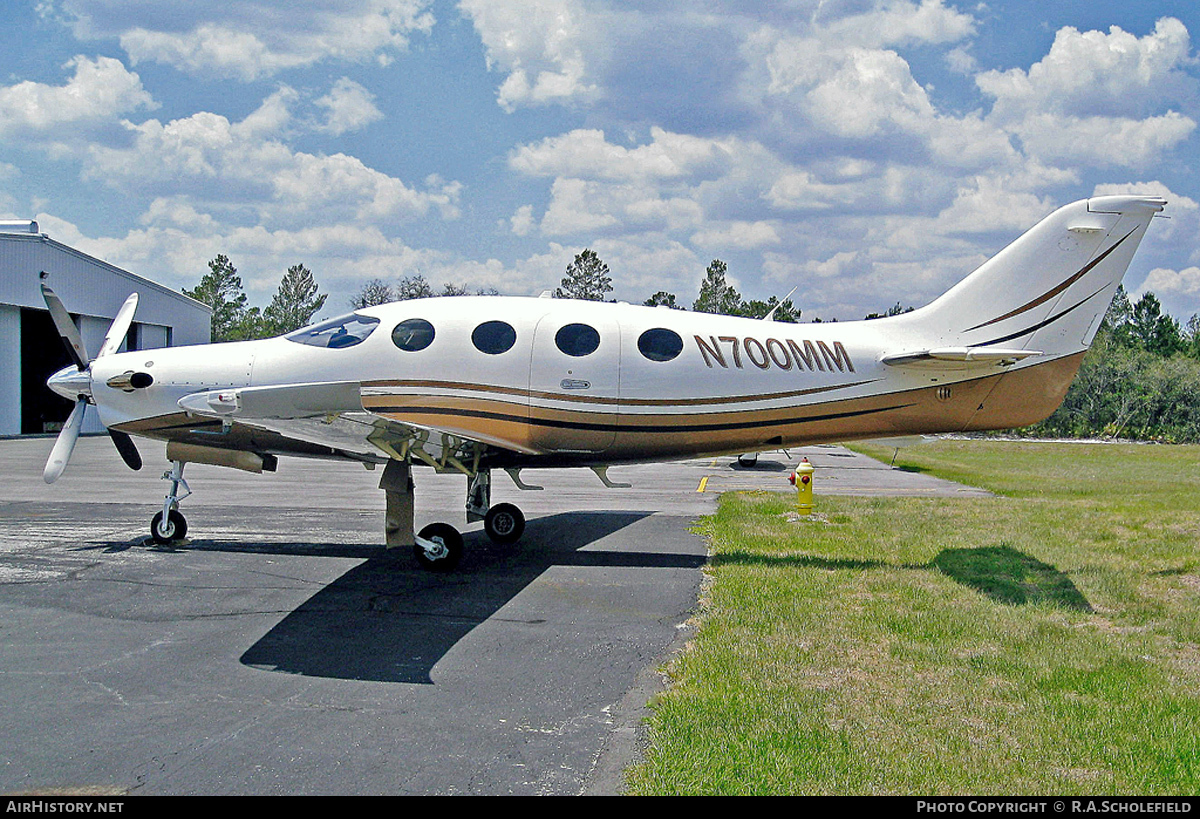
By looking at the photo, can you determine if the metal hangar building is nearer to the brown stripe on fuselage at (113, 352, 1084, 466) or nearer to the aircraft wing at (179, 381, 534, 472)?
the aircraft wing at (179, 381, 534, 472)

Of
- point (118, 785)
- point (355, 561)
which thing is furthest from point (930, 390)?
point (118, 785)

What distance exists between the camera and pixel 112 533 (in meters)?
13.4

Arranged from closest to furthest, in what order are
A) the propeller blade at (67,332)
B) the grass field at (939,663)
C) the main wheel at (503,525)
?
the grass field at (939,663)
the propeller blade at (67,332)
the main wheel at (503,525)

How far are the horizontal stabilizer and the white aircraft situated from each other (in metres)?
0.03

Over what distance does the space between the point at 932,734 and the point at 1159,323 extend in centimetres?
12425

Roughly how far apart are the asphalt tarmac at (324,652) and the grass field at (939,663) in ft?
1.98

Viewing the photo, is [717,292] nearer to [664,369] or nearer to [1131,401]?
[1131,401]

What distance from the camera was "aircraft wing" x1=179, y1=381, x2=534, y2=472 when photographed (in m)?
8.32

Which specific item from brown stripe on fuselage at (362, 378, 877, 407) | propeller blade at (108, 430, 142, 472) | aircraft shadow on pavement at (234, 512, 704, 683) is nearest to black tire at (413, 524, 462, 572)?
aircraft shadow on pavement at (234, 512, 704, 683)

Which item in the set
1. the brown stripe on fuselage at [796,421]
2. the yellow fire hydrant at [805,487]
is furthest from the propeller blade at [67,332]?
the yellow fire hydrant at [805,487]

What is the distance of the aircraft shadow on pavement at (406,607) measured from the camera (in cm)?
739

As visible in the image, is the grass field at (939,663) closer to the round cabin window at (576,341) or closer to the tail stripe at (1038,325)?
the tail stripe at (1038,325)

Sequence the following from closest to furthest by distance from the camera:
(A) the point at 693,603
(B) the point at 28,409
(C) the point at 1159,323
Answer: (A) the point at 693,603 → (B) the point at 28,409 → (C) the point at 1159,323
